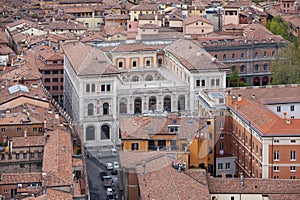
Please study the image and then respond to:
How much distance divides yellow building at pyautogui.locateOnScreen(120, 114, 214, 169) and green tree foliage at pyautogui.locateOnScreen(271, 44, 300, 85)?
1392 centimetres

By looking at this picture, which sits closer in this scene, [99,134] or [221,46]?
[99,134]

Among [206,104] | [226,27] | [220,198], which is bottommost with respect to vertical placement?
[220,198]

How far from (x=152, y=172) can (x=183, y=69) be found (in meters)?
14.2

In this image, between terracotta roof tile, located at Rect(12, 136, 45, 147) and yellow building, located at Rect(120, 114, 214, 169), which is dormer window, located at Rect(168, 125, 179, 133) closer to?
yellow building, located at Rect(120, 114, 214, 169)

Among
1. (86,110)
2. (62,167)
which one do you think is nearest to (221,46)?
(86,110)

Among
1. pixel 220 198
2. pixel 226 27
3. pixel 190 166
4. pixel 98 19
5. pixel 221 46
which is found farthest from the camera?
pixel 98 19

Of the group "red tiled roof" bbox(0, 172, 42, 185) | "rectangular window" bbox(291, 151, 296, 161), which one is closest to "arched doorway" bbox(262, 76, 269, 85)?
"rectangular window" bbox(291, 151, 296, 161)

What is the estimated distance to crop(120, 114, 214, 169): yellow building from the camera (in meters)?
30.8

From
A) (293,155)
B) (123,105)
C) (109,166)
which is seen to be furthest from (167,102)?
(293,155)

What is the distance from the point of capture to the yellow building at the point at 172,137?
101ft

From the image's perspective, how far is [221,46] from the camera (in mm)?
49656

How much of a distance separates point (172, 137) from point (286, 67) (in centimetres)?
1637

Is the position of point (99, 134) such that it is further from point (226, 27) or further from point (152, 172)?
point (226, 27)

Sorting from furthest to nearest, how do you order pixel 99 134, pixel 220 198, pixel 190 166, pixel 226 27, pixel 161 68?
pixel 226 27
pixel 161 68
pixel 99 134
pixel 190 166
pixel 220 198
